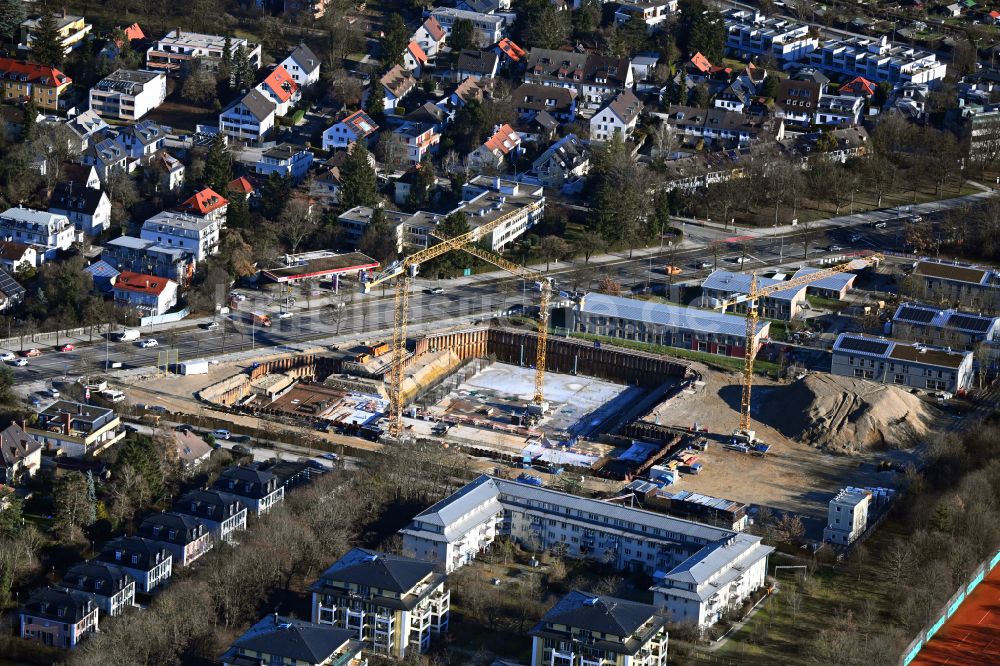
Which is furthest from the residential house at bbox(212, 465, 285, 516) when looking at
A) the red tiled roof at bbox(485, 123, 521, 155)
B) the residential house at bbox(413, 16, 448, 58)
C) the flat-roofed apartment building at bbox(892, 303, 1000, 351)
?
the residential house at bbox(413, 16, 448, 58)

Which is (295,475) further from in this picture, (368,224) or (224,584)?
(368,224)

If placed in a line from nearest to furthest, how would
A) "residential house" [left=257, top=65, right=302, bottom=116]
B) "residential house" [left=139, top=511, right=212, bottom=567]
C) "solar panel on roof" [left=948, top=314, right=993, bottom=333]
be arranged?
"residential house" [left=139, top=511, right=212, bottom=567] < "solar panel on roof" [left=948, top=314, right=993, bottom=333] < "residential house" [left=257, top=65, right=302, bottom=116]

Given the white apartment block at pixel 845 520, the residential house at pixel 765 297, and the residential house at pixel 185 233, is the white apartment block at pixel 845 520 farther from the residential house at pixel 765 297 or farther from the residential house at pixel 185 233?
the residential house at pixel 185 233

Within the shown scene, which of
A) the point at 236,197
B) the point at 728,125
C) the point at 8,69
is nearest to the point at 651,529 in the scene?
the point at 236,197

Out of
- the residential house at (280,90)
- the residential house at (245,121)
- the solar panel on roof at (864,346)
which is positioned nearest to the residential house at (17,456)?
the residential house at (245,121)

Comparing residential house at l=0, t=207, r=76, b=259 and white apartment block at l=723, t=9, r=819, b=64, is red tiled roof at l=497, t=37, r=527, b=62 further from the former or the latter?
residential house at l=0, t=207, r=76, b=259

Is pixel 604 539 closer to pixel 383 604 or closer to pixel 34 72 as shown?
pixel 383 604

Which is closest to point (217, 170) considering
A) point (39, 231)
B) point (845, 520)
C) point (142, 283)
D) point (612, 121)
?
point (39, 231)
